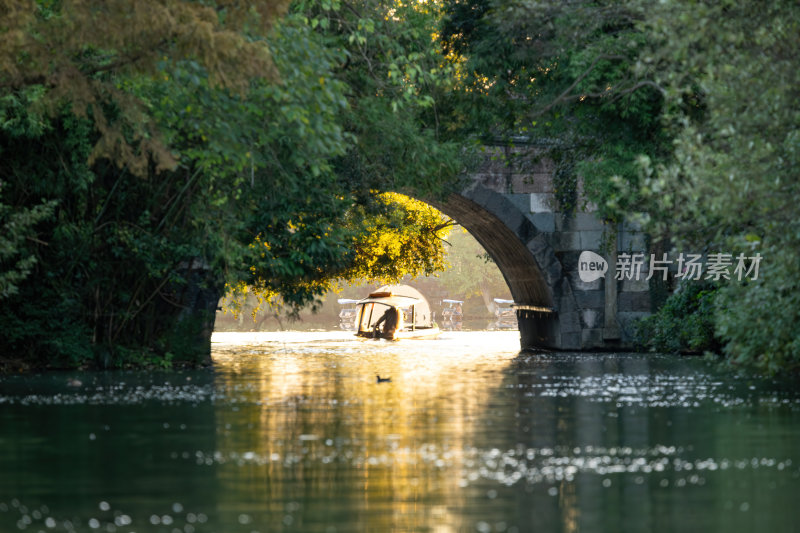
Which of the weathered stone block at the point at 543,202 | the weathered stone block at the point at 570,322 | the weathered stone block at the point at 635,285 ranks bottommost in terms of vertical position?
the weathered stone block at the point at 570,322

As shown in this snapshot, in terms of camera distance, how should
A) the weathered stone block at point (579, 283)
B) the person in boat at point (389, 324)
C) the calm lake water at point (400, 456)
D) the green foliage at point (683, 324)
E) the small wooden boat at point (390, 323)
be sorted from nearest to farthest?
1. the calm lake water at point (400, 456)
2. the green foliage at point (683, 324)
3. the weathered stone block at point (579, 283)
4. the person in boat at point (389, 324)
5. the small wooden boat at point (390, 323)

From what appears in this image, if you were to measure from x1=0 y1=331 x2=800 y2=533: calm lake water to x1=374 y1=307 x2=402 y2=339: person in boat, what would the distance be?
1123 inches

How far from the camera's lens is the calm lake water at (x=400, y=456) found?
7.56m

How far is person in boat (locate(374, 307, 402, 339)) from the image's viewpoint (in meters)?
48.5

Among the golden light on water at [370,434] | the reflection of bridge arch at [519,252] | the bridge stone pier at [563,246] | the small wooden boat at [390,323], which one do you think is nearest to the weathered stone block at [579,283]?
the bridge stone pier at [563,246]

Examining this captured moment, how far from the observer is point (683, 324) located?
2872 cm

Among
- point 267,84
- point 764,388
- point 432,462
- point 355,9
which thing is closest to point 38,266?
point 355,9

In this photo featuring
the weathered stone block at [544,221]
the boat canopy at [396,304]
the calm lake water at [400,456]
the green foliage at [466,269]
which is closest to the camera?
the calm lake water at [400,456]

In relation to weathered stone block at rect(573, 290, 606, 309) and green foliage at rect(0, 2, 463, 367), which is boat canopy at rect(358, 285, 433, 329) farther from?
green foliage at rect(0, 2, 463, 367)

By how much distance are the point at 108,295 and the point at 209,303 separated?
3.48m

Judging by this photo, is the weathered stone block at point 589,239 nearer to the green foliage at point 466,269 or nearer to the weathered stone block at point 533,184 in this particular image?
the weathered stone block at point 533,184

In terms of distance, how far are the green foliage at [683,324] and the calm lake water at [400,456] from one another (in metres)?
8.05

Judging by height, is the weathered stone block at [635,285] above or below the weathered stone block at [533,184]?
below

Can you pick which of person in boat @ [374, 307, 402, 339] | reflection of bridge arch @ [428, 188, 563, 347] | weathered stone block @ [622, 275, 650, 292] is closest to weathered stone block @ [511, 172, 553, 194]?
reflection of bridge arch @ [428, 188, 563, 347]
